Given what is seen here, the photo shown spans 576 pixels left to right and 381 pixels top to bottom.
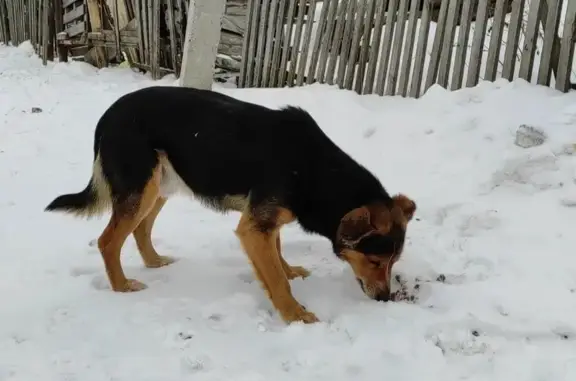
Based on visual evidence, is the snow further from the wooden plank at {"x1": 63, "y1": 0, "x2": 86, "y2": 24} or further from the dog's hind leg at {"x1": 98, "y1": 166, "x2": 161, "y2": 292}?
the wooden plank at {"x1": 63, "y1": 0, "x2": 86, "y2": 24}

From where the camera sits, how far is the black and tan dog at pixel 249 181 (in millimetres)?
3588

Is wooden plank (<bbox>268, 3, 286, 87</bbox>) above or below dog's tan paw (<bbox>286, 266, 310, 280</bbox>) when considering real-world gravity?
above

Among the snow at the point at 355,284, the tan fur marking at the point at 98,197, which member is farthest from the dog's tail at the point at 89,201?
the snow at the point at 355,284

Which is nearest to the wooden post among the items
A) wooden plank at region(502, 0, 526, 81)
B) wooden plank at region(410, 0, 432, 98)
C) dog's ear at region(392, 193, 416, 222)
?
wooden plank at region(410, 0, 432, 98)

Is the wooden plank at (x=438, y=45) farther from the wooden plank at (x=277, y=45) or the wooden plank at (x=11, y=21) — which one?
the wooden plank at (x=11, y=21)

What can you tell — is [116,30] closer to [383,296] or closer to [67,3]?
[67,3]

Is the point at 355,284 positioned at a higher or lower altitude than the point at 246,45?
lower

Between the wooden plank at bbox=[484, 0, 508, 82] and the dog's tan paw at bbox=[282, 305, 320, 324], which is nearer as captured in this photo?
the dog's tan paw at bbox=[282, 305, 320, 324]

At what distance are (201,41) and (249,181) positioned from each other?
4367 millimetres

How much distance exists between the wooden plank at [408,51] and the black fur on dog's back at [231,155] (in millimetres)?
3147

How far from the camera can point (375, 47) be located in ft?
23.0

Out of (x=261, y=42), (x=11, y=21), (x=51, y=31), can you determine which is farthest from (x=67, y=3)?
(x=261, y=42)

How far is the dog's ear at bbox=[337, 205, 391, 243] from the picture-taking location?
3.38 meters

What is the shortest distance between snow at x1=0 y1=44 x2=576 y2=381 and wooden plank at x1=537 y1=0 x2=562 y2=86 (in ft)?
0.49
